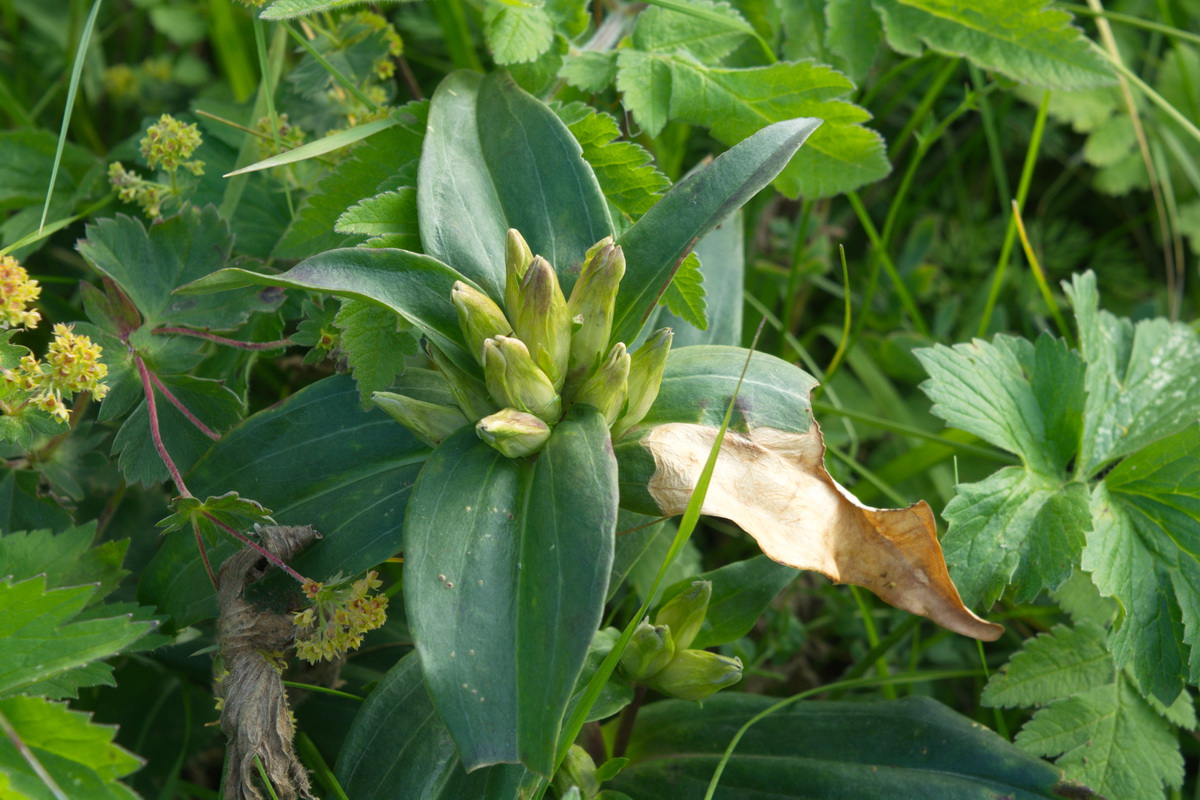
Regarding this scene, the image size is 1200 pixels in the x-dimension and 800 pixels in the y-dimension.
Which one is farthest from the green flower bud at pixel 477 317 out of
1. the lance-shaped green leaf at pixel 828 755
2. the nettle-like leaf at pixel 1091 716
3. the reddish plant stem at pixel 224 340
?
the nettle-like leaf at pixel 1091 716

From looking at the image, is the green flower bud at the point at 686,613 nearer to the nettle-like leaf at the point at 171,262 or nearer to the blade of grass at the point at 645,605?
the blade of grass at the point at 645,605

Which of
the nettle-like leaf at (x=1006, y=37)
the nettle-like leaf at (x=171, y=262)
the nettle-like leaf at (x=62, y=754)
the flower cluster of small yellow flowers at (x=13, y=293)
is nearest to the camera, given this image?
the nettle-like leaf at (x=62, y=754)

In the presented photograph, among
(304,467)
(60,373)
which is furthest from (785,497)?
(60,373)

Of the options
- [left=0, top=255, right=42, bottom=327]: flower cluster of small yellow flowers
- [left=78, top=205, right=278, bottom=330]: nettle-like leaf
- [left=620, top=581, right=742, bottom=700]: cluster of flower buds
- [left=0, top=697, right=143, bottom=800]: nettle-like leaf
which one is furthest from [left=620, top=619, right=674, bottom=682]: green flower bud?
[left=0, top=255, right=42, bottom=327]: flower cluster of small yellow flowers

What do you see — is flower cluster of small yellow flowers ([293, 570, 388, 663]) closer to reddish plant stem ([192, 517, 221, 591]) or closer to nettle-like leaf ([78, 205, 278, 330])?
reddish plant stem ([192, 517, 221, 591])

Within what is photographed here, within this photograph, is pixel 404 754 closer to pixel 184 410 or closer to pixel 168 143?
Answer: pixel 184 410

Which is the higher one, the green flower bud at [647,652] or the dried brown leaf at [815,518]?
the dried brown leaf at [815,518]
